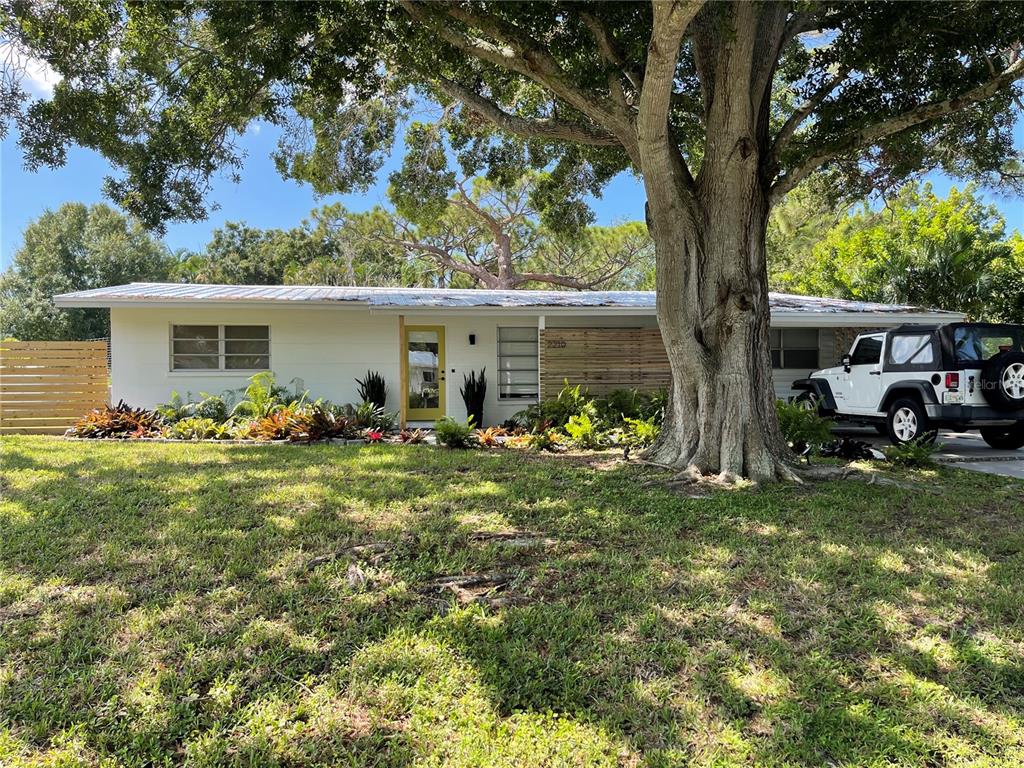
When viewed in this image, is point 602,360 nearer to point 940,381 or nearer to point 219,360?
point 940,381

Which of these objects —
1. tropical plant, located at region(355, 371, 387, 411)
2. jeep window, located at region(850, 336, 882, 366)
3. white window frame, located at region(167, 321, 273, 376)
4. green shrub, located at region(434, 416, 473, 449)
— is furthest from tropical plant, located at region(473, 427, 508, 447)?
jeep window, located at region(850, 336, 882, 366)

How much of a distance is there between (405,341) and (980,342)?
9.59m

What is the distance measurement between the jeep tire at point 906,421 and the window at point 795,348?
13.7 ft

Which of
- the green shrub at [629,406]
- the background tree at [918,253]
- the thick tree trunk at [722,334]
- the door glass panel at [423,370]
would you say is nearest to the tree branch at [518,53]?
the thick tree trunk at [722,334]

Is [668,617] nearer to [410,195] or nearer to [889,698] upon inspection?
[889,698]

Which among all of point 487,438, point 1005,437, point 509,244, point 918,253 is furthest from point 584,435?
point 509,244

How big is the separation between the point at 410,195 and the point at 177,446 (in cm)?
639

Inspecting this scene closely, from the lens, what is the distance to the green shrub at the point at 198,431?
9.20 m

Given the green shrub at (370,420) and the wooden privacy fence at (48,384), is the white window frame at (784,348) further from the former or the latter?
the wooden privacy fence at (48,384)

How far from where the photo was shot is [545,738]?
90.9 inches

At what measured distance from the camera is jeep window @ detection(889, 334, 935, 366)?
8500 millimetres

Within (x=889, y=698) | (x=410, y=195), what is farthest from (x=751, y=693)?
(x=410, y=195)

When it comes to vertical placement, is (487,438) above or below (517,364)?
below

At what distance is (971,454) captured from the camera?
8695 millimetres
